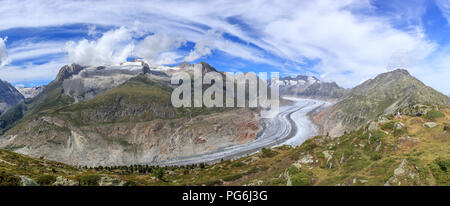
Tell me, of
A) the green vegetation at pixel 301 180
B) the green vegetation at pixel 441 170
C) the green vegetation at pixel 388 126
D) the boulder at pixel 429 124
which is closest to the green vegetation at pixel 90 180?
the green vegetation at pixel 301 180

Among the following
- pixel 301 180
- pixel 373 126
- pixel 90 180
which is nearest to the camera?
pixel 301 180

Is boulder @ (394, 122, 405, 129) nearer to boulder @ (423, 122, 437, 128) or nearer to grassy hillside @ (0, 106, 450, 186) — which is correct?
grassy hillside @ (0, 106, 450, 186)

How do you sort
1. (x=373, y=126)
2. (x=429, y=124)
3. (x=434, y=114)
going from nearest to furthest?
(x=429, y=124)
(x=434, y=114)
(x=373, y=126)

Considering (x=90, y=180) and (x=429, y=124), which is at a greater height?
(x=429, y=124)

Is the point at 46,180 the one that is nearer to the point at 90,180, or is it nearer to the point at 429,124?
the point at 90,180

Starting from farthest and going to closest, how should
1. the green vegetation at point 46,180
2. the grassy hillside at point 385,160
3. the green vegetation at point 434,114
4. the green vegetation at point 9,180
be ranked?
1. the green vegetation at point 434,114
2. the green vegetation at point 46,180
3. the grassy hillside at point 385,160
4. the green vegetation at point 9,180

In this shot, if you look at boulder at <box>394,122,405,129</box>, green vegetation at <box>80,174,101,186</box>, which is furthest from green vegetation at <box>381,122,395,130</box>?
green vegetation at <box>80,174,101,186</box>

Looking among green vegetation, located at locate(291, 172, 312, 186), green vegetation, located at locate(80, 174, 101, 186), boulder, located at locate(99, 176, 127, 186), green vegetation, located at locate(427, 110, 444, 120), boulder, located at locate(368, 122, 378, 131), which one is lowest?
boulder, located at locate(99, 176, 127, 186)

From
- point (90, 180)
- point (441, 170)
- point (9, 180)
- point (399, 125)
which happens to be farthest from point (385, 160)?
point (9, 180)

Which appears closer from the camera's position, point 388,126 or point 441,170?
point 441,170

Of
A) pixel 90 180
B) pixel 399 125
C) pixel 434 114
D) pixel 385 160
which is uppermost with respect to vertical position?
pixel 434 114

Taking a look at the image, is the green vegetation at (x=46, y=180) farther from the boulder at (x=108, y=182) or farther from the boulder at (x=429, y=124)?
the boulder at (x=429, y=124)
